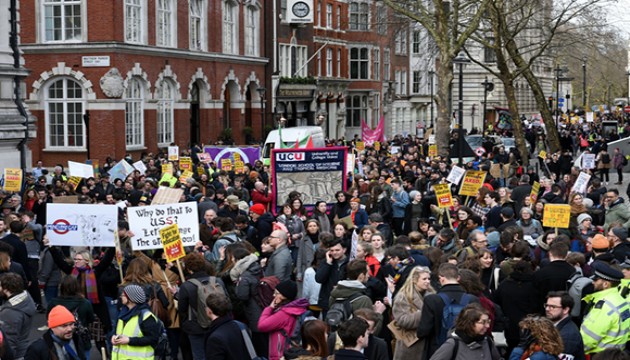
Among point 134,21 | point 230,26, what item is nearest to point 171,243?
point 134,21

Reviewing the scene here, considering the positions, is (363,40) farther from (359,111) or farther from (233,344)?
(233,344)

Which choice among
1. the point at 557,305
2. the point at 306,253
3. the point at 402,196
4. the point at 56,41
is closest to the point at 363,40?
the point at 56,41

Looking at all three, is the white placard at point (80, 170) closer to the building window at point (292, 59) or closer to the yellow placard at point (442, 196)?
the yellow placard at point (442, 196)

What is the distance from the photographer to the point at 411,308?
9.64 m

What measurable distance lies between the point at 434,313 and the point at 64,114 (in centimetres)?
3264

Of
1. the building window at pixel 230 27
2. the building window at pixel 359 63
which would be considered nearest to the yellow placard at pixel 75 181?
the building window at pixel 230 27

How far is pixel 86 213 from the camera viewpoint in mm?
13562

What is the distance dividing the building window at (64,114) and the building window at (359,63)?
3310cm

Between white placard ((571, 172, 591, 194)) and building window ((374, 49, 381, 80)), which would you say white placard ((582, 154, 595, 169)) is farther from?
building window ((374, 49, 381, 80))

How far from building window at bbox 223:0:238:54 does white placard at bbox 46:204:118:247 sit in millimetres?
37038

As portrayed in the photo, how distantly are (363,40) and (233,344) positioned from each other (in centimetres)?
6312

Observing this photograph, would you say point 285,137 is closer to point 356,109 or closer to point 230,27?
point 230,27

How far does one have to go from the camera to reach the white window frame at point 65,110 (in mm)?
39825

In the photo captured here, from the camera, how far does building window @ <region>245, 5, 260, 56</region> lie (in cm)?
5344
